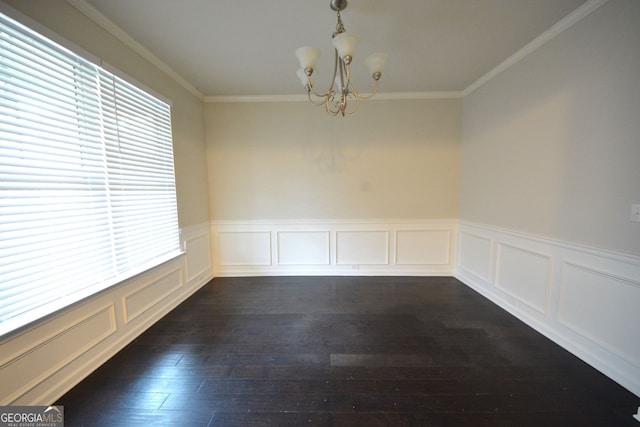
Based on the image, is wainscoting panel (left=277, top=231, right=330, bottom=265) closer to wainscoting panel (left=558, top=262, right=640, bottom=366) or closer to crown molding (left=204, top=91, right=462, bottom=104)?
crown molding (left=204, top=91, right=462, bottom=104)

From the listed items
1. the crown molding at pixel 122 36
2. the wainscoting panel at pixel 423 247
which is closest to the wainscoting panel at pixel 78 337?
the crown molding at pixel 122 36

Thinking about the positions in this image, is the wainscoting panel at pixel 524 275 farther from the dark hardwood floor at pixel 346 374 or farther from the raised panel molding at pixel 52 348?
the raised panel molding at pixel 52 348

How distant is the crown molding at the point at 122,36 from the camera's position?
1623 millimetres

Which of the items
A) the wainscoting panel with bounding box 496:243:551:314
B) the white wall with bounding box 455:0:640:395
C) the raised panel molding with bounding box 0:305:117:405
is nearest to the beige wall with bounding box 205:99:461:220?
the white wall with bounding box 455:0:640:395

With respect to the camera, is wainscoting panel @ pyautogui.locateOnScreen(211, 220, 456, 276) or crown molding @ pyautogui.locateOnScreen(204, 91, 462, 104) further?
wainscoting panel @ pyautogui.locateOnScreen(211, 220, 456, 276)

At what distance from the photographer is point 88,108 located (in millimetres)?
1685

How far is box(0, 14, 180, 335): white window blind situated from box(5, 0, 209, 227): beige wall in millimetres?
152

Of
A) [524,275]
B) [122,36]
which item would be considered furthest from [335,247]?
[122,36]

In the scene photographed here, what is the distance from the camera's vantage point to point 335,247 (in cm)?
346

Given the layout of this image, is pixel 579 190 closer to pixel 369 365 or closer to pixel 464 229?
pixel 464 229

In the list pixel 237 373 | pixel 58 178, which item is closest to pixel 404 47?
pixel 58 178

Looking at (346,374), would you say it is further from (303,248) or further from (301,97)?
(301,97)

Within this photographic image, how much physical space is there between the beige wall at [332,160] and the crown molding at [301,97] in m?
0.06

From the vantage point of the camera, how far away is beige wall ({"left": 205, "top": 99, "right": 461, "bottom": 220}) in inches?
127
